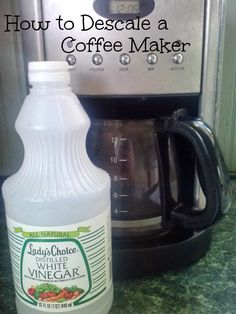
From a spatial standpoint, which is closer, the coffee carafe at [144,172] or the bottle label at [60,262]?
the bottle label at [60,262]

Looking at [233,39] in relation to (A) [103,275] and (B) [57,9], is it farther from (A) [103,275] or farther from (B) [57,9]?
(A) [103,275]

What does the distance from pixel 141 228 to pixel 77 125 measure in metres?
0.22

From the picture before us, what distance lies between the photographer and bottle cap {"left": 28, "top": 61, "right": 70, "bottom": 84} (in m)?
0.38

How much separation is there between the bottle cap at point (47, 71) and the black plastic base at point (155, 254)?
0.85ft

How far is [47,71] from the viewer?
39cm

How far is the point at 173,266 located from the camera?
53 cm

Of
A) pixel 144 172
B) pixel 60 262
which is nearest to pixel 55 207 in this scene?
pixel 60 262

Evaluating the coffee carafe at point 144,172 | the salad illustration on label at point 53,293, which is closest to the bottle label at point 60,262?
the salad illustration on label at point 53,293

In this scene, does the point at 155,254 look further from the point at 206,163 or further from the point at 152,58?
the point at 152,58

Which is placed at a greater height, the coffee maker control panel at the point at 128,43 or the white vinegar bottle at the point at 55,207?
the coffee maker control panel at the point at 128,43

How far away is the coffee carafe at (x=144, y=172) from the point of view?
533mm

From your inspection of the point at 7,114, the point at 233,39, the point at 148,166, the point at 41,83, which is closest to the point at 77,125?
the point at 41,83

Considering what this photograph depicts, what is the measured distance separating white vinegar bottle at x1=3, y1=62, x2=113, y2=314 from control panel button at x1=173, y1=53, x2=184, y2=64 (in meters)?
0.15

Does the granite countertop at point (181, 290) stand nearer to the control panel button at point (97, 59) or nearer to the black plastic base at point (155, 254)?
the black plastic base at point (155, 254)
